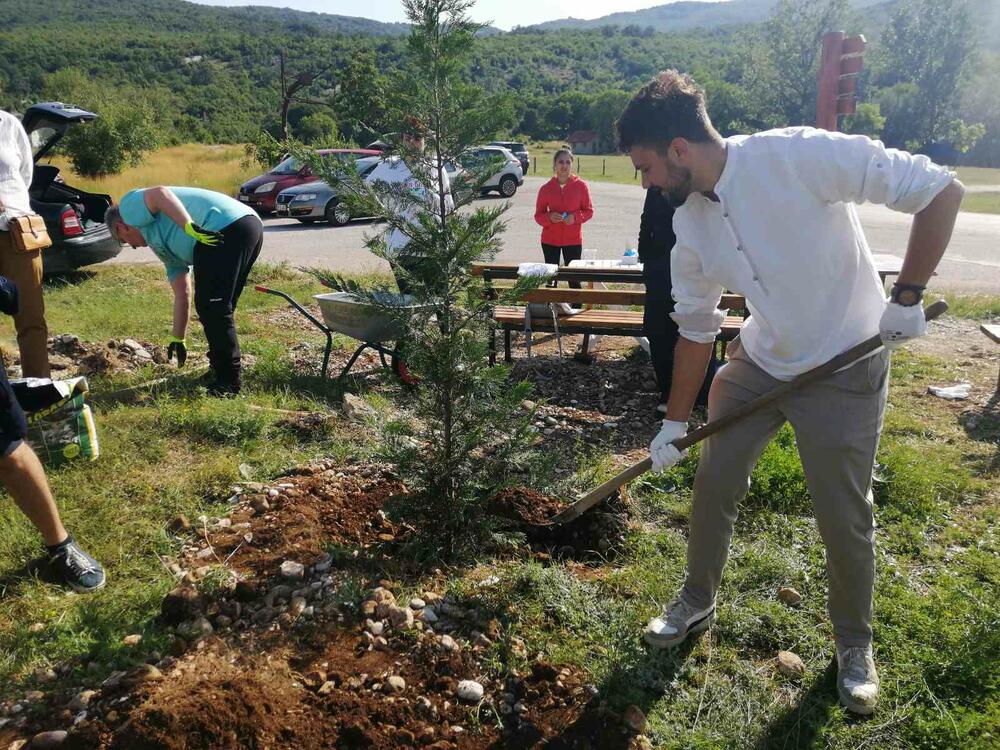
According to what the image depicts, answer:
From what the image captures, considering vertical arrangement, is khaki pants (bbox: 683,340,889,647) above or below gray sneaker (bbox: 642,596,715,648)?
above

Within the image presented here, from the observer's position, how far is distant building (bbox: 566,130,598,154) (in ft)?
245

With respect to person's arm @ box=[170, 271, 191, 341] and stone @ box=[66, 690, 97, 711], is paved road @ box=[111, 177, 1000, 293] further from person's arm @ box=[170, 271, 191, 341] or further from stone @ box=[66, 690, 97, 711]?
stone @ box=[66, 690, 97, 711]

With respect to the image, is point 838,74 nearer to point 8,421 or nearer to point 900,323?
point 900,323

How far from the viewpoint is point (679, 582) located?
2.96 m

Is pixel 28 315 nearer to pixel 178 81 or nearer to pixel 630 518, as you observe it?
pixel 630 518

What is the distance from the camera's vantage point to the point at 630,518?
135 inches

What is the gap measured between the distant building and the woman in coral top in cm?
6979

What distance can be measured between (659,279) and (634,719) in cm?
297

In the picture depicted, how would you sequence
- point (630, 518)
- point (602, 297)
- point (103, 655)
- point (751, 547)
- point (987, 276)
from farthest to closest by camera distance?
point (987, 276), point (602, 297), point (630, 518), point (751, 547), point (103, 655)

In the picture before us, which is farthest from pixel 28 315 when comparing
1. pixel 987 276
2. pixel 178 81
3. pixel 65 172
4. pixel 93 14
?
pixel 93 14

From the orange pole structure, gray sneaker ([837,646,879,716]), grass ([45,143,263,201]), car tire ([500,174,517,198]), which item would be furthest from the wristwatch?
grass ([45,143,263,201])

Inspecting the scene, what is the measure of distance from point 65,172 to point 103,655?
24596 mm

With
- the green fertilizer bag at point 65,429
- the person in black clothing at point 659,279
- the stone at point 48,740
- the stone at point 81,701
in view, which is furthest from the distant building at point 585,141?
the stone at point 48,740

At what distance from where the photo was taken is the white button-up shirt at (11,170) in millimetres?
4121
